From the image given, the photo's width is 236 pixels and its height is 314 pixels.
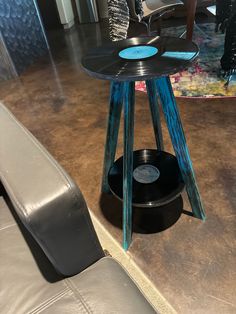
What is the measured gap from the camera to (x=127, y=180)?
3.22 ft

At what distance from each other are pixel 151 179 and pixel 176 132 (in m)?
0.28

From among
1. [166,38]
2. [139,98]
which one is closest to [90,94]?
[139,98]

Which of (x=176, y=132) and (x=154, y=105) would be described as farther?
(x=154, y=105)

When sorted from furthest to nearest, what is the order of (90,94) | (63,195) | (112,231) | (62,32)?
1. (62,32)
2. (90,94)
3. (112,231)
4. (63,195)

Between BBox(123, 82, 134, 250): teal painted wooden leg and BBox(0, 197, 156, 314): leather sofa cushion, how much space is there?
14.6 inches

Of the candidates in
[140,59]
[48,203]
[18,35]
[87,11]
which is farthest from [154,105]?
[87,11]

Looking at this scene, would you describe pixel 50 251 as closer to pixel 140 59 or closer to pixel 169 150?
pixel 140 59

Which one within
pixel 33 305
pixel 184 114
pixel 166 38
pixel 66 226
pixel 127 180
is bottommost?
pixel 184 114

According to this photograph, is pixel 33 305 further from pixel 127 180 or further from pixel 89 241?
pixel 127 180

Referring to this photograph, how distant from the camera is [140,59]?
0.83m

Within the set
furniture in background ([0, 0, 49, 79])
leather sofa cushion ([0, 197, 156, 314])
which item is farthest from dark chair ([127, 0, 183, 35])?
leather sofa cushion ([0, 197, 156, 314])

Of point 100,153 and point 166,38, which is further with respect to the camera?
point 100,153

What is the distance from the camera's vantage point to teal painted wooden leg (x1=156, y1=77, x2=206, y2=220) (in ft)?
2.85

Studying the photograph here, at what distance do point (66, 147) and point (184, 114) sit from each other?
0.89 meters
